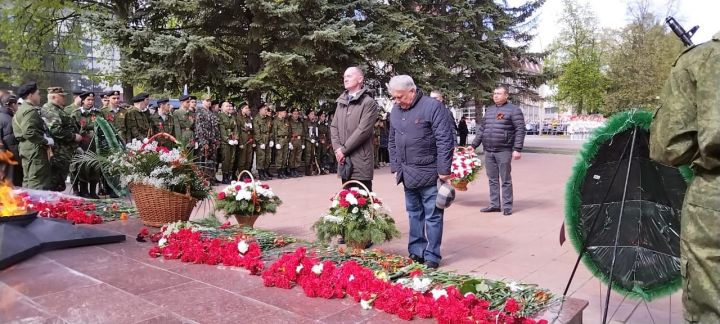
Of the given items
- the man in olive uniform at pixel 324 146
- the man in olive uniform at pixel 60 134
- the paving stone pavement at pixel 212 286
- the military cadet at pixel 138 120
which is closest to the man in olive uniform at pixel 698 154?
the paving stone pavement at pixel 212 286

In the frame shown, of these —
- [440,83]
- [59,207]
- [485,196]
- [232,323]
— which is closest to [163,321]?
[232,323]

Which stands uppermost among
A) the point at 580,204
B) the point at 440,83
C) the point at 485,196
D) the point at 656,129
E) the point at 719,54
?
the point at 440,83

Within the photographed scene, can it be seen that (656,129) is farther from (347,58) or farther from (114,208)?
(347,58)

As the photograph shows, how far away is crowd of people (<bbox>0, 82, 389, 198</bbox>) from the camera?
26.1 feet

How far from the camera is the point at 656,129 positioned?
2.19 metres

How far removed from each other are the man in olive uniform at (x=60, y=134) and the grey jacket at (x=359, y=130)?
554cm

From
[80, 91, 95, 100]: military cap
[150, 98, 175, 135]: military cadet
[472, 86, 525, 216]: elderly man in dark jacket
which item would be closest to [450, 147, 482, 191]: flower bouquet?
[472, 86, 525, 216]: elderly man in dark jacket

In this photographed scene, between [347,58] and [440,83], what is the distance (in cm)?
666

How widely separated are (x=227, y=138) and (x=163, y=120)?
148cm

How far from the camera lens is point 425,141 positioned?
485 centimetres

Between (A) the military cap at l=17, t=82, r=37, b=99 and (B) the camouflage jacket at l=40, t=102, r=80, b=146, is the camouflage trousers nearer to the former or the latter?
(A) the military cap at l=17, t=82, r=37, b=99

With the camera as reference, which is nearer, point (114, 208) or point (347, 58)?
point (114, 208)

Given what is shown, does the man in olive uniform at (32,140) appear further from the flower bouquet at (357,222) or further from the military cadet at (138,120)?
the flower bouquet at (357,222)

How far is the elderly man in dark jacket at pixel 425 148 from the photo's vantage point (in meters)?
4.76
